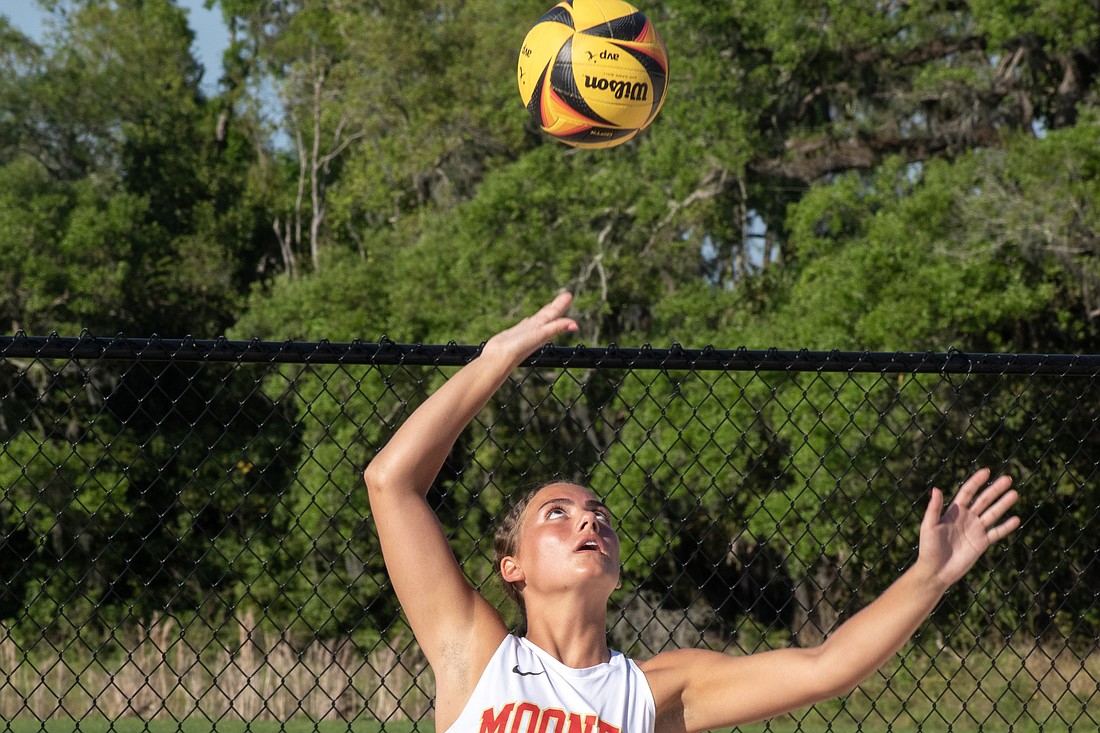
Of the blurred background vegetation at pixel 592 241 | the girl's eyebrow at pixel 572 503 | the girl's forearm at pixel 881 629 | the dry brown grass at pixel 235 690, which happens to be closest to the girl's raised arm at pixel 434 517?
the girl's eyebrow at pixel 572 503

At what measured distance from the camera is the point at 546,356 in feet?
11.1

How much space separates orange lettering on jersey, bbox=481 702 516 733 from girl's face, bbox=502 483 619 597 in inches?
9.4

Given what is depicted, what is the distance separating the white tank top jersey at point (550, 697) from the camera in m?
2.19

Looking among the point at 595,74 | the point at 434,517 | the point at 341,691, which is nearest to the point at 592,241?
Result: the point at 341,691

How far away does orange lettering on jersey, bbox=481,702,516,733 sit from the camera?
85.7 inches

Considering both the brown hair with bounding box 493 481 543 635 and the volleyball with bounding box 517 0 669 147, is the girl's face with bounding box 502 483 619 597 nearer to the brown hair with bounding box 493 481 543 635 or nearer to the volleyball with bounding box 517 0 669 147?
the brown hair with bounding box 493 481 543 635

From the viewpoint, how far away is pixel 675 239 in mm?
17969

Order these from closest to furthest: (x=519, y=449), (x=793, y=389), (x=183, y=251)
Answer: (x=793, y=389) → (x=519, y=449) → (x=183, y=251)

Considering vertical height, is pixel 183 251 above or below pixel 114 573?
above

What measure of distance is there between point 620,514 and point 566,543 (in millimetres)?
11913

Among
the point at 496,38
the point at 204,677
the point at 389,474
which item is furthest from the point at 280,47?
the point at 389,474

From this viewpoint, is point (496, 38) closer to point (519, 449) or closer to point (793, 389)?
point (519, 449)

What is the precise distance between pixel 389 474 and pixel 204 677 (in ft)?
28.7

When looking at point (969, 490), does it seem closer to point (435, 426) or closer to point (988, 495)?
point (988, 495)
